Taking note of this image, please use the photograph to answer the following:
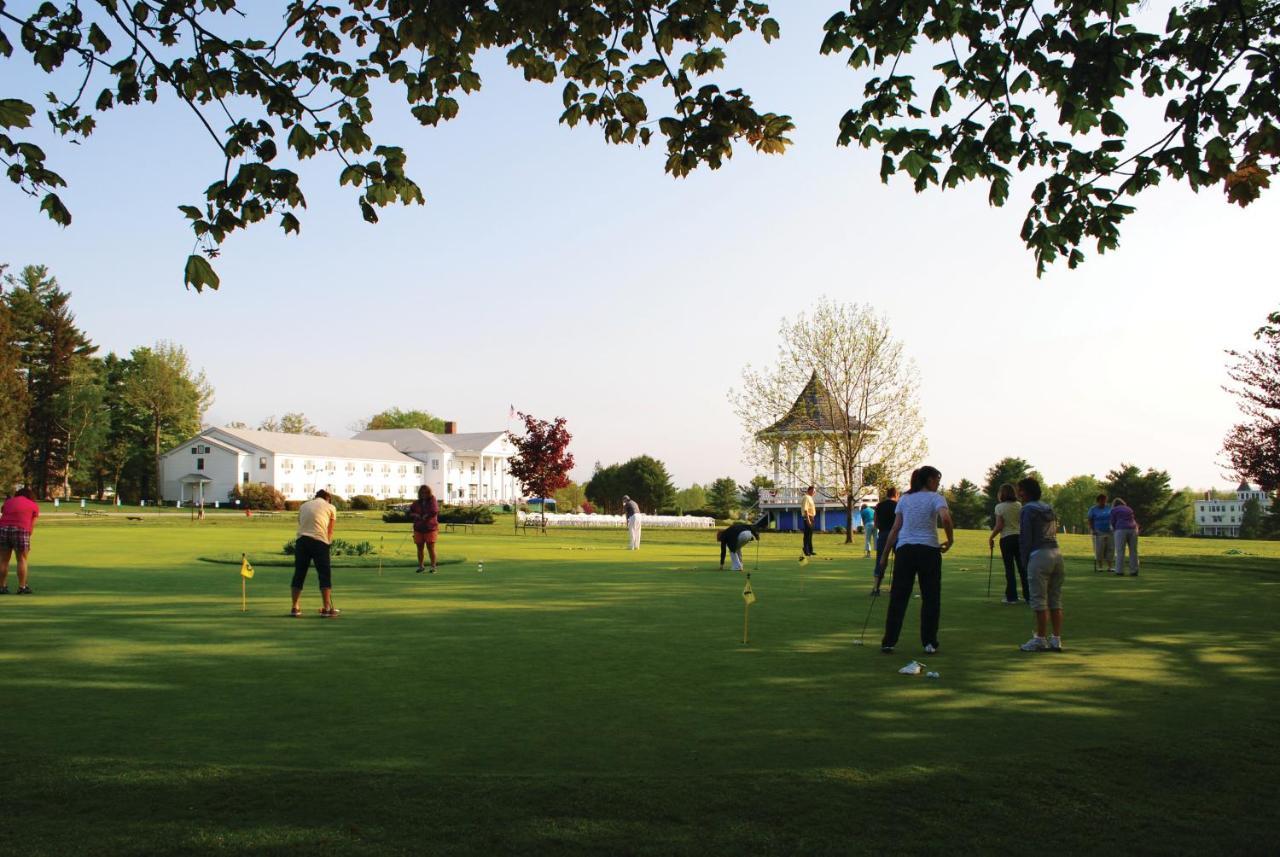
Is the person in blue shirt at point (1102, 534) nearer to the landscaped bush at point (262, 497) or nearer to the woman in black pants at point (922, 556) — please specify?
the woman in black pants at point (922, 556)

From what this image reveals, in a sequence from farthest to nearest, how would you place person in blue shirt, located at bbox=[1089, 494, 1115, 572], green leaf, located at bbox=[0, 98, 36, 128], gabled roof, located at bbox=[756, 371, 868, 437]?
gabled roof, located at bbox=[756, 371, 868, 437] → person in blue shirt, located at bbox=[1089, 494, 1115, 572] → green leaf, located at bbox=[0, 98, 36, 128]

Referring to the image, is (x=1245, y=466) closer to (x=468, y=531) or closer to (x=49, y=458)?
(x=468, y=531)

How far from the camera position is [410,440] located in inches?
4882

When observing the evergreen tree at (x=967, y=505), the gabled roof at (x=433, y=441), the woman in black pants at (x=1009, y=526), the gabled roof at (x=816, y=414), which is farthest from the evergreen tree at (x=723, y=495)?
the woman in black pants at (x=1009, y=526)

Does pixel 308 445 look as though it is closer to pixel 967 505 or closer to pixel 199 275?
pixel 967 505

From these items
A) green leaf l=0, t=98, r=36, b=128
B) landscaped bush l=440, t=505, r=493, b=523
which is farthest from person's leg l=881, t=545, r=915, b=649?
landscaped bush l=440, t=505, r=493, b=523

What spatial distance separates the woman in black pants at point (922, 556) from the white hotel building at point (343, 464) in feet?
262

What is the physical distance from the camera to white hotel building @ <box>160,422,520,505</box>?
324ft

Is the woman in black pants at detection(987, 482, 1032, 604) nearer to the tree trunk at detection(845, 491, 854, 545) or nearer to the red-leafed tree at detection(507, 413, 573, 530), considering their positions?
the tree trunk at detection(845, 491, 854, 545)

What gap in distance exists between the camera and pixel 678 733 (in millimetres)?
6984

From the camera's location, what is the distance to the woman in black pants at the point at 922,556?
10430 millimetres

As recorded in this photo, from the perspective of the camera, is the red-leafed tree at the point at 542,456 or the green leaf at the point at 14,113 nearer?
the green leaf at the point at 14,113

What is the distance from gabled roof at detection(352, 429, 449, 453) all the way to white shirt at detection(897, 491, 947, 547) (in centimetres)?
11365

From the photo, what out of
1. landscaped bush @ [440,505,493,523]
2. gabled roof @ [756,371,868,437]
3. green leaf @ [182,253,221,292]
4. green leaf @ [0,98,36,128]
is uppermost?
gabled roof @ [756,371,868,437]
